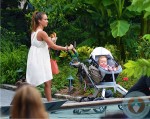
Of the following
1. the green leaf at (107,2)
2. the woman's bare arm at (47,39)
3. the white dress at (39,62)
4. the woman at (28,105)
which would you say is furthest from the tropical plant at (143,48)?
the woman at (28,105)

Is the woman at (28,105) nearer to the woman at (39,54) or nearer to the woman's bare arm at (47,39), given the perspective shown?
the woman's bare arm at (47,39)

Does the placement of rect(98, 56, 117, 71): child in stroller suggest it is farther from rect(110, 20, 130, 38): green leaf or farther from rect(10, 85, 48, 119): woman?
rect(10, 85, 48, 119): woman

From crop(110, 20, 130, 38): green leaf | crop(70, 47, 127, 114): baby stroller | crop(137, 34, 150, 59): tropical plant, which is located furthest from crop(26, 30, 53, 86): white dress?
crop(110, 20, 130, 38): green leaf

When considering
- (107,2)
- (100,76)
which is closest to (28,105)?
(100,76)

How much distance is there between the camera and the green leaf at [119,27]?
13.1 m

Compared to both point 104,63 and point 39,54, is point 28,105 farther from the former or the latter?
point 104,63

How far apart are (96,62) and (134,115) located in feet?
12.8

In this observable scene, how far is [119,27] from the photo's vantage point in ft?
43.4

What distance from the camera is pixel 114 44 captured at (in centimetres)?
1455

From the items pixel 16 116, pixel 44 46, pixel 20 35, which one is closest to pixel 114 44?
pixel 20 35

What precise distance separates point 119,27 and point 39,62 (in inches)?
188

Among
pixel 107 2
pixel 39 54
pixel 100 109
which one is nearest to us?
pixel 100 109

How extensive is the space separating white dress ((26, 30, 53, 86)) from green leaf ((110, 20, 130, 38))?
4.50 meters

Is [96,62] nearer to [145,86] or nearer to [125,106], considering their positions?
[145,86]
